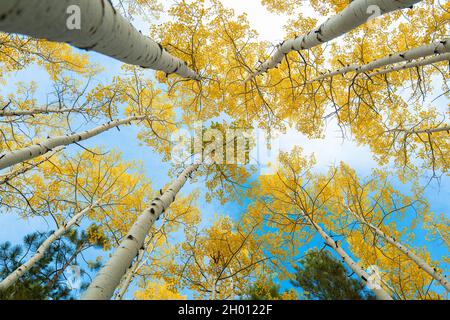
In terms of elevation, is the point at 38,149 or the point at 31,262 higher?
the point at 38,149

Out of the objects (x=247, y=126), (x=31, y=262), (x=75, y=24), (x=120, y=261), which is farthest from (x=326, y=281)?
(x=75, y=24)

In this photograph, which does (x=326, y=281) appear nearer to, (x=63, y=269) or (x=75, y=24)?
(x=63, y=269)

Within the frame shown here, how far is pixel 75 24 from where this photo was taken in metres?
0.91

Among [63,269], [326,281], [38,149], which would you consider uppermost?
[38,149]

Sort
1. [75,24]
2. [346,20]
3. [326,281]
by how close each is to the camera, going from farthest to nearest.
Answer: [326,281]
[346,20]
[75,24]

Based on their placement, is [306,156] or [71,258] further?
[306,156]

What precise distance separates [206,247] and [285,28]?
625cm

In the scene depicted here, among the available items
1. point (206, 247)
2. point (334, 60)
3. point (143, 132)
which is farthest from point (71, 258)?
point (334, 60)

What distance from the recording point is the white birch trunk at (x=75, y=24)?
2.36 feet

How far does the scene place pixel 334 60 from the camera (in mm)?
6723

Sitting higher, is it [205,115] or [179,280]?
[205,115]

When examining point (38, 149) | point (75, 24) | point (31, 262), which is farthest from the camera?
point (31, 262)

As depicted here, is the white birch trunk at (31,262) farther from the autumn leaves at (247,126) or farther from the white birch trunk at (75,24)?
the white birch trunk at (75,24)
